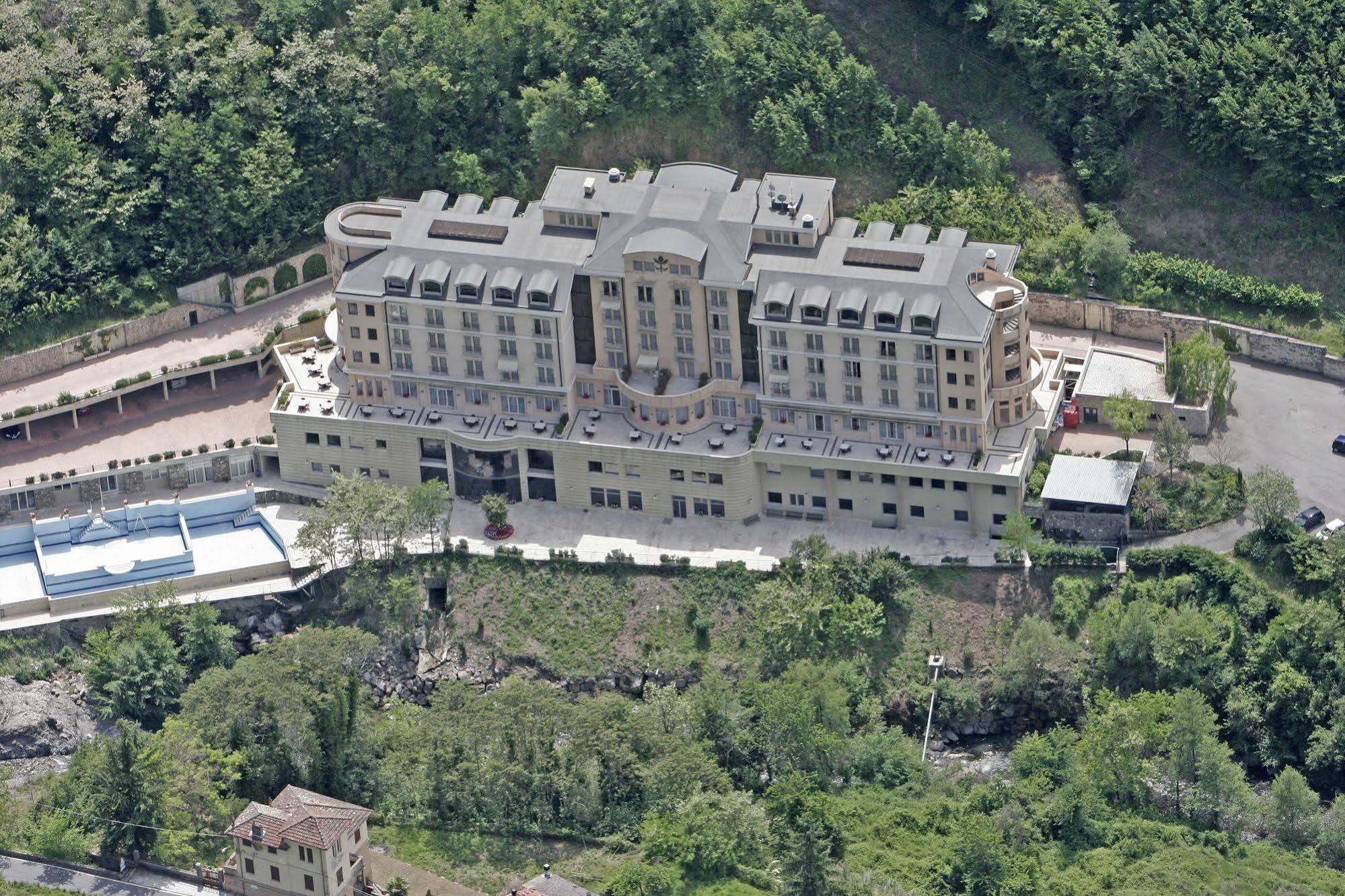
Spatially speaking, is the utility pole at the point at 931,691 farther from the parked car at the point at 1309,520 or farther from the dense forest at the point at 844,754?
the parked car at the point at 1309,520

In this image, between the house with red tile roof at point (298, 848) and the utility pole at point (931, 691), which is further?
the utility pole at point (931, 691)

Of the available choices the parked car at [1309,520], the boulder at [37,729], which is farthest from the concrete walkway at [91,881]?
the parked car at [1309,520]

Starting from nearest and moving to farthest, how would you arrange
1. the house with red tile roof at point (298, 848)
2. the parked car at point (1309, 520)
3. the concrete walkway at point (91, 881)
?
the house with red tile roof at point (298, 848), the concrete walkway at point (91, 881), the parked car at point (1309, 520)

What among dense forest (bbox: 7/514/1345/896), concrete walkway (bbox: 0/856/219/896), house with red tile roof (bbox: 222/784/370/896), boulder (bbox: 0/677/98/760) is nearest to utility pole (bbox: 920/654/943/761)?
dense forest (bbox: 7/514/1345/896)

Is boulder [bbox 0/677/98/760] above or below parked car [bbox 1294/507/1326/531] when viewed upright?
below

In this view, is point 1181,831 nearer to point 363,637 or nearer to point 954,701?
point 954,701

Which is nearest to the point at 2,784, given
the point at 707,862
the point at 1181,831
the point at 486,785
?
the point at 486,785

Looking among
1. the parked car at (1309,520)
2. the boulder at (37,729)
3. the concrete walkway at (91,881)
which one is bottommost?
the concrete walkway at (91,881)

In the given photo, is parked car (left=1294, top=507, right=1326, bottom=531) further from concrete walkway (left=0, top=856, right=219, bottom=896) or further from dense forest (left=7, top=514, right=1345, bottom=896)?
concrete walkway (left=0, top=856, right=219, bottom=896)
